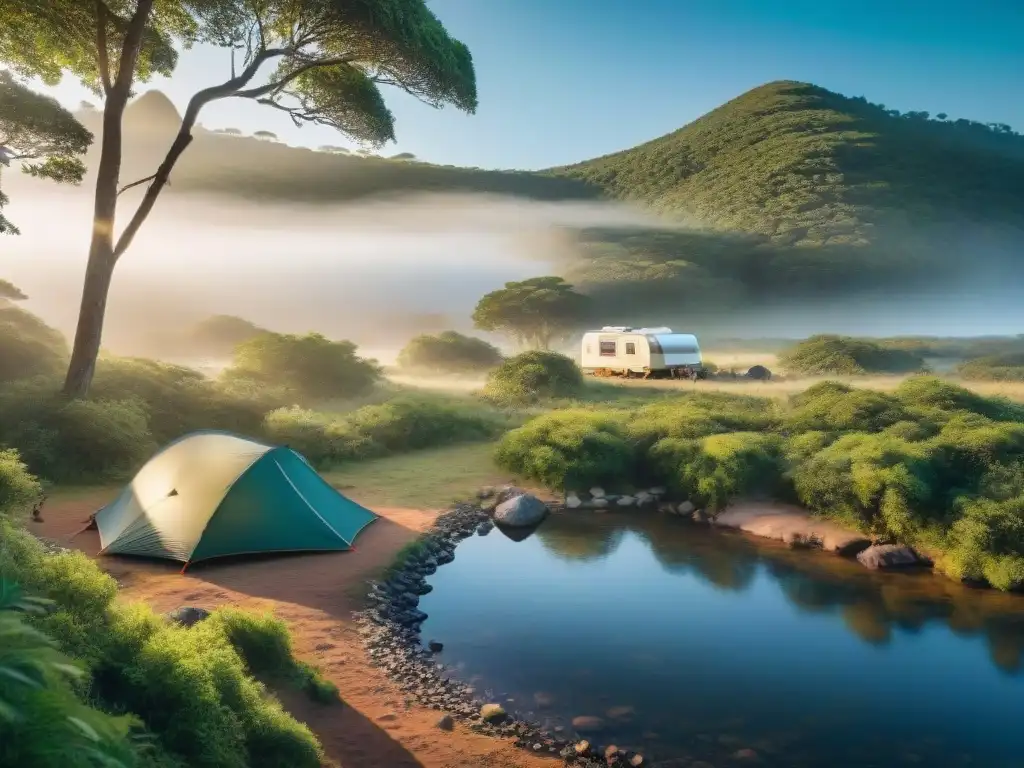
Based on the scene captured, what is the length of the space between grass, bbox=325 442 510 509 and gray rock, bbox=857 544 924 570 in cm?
747

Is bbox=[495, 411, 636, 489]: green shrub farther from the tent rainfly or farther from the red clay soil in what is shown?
the tent rainfly

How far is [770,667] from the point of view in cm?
827

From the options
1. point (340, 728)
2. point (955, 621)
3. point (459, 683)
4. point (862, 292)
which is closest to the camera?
point (340, 728)

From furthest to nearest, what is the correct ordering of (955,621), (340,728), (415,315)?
(415,315)
(955,621)
(340,728)

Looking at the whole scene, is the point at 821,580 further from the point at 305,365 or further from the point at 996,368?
the point at 996,368

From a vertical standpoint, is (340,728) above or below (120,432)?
below

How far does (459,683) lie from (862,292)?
2687 inches

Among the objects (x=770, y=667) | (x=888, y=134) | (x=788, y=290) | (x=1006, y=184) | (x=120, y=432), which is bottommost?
(x=770, y=667)

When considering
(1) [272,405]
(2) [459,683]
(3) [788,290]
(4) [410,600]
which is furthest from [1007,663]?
(3) [788,290]

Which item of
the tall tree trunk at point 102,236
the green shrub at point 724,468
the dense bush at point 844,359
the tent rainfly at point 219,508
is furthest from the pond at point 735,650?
the dense bush at point 844,359

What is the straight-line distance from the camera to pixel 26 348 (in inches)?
753

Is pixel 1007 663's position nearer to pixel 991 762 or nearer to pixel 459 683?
pixel 991 762

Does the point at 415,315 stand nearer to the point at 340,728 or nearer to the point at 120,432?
the point at 120,432

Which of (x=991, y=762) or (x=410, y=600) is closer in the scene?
(x=991, y=762)
